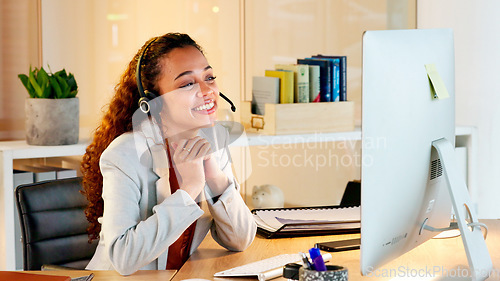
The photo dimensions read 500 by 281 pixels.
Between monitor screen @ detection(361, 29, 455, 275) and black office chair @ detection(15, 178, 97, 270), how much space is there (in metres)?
0.94

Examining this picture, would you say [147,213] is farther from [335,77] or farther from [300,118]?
[335,77]

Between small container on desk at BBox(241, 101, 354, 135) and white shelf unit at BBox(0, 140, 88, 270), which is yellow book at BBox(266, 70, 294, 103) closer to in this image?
small container on desk at BBox(241, 101, 354, 135)

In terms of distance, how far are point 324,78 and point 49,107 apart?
48.9 inches

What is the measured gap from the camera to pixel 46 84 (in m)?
2.29

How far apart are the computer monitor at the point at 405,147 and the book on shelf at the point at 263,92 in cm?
146

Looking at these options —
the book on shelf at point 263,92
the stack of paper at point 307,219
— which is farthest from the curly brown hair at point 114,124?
the book on shelf at point 263,92

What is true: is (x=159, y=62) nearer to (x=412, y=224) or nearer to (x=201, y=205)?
(x=201, y=205)

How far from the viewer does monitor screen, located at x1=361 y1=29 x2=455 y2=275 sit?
1.06m

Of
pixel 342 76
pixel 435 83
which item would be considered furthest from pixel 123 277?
pixel 342 76

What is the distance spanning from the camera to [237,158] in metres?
3.04

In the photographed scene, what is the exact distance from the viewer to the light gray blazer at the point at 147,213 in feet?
4.77

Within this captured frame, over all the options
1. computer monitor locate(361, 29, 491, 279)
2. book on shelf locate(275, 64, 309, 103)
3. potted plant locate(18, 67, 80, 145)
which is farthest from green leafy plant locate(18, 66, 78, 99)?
computer monitor locate(361, 29, 491, 279)

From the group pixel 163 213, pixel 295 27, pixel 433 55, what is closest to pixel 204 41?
pixel 295 27

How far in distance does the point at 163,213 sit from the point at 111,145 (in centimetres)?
25
